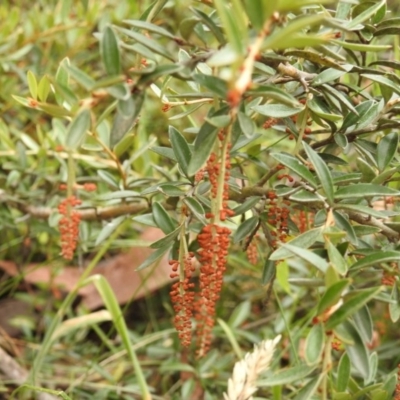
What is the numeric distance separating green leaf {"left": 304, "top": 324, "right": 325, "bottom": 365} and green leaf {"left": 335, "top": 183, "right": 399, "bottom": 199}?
159 mm

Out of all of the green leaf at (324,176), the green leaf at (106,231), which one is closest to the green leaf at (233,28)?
the green leaf at (324,176)

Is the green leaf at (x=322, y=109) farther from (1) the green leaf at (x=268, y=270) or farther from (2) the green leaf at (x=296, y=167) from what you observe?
(1) the green leaf at (x=268, y=270)

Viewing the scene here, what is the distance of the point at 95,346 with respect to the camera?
1387 mm

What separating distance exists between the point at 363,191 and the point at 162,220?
9.7 inches

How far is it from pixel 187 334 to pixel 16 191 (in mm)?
701

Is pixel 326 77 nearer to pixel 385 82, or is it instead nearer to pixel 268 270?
pixel 385 82

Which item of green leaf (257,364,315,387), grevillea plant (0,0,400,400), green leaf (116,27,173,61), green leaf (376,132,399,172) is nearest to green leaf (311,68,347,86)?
grevillea plant (0,0,400,400)

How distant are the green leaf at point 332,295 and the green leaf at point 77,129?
25cm

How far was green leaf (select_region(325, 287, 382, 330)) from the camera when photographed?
49 cm

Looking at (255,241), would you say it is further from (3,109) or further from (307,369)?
(3,109)

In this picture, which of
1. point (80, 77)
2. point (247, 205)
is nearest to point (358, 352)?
point (247, 205)

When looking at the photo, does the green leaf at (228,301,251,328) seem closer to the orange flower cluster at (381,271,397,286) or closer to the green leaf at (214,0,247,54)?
the orange flower cluster at (381,271,397,286)

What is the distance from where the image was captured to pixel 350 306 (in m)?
0.50

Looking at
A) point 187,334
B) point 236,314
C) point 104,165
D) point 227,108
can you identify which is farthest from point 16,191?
point 227,108
